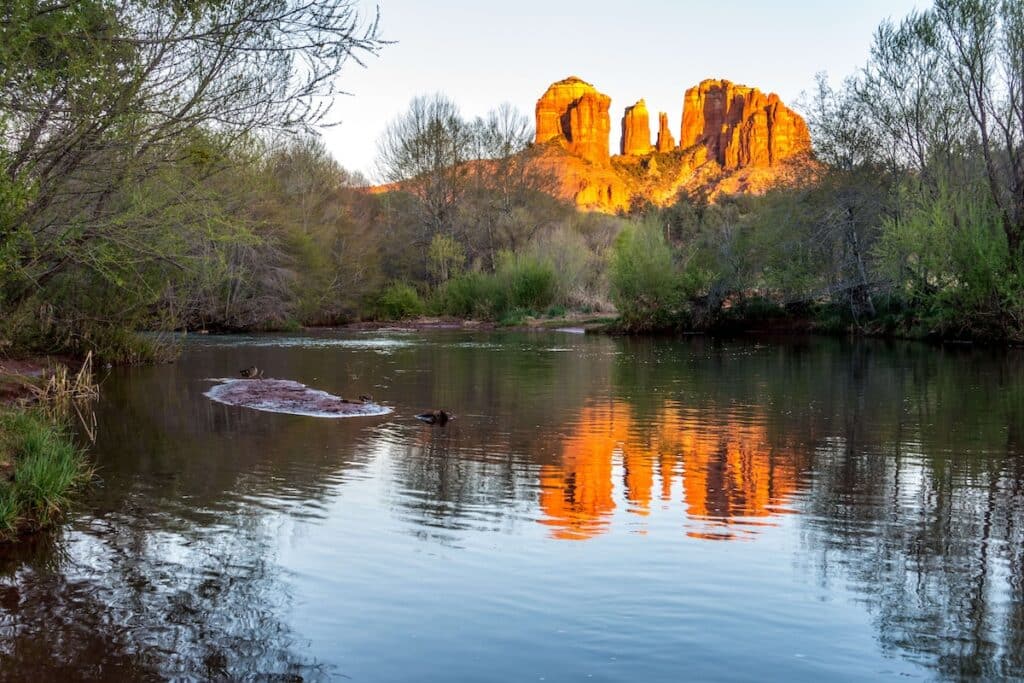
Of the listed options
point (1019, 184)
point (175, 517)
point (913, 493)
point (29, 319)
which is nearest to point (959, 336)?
point (1019, 184)

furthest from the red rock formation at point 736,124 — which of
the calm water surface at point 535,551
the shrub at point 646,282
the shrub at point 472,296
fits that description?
the calm water surface at point 535,551

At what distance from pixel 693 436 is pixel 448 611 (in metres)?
8.76

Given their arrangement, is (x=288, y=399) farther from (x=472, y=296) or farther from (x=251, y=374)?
(x=472, y=296)

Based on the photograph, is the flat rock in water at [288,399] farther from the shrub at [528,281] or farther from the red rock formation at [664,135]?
the red rock formation at [664,135]

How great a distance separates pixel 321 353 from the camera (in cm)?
3316

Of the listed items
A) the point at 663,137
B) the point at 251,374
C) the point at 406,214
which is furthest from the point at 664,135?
the point at 251,374

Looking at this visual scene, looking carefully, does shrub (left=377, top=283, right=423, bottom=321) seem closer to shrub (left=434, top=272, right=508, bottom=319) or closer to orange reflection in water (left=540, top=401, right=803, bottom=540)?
shrub (left=434, top=272, right=508, bottom=319)

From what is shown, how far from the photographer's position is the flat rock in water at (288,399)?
17500mm

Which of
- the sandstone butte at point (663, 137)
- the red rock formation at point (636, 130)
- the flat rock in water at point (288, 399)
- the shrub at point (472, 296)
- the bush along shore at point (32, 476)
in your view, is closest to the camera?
the bush along shore at point (32, 476)

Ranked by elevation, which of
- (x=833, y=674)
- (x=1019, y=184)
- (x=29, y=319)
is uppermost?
(x=1019, y=184)

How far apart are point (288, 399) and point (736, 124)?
169731mm

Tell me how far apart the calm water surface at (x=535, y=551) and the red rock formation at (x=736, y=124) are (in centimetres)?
15047

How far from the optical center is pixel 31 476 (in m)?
9.26

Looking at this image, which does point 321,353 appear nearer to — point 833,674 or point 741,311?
point 741,311
